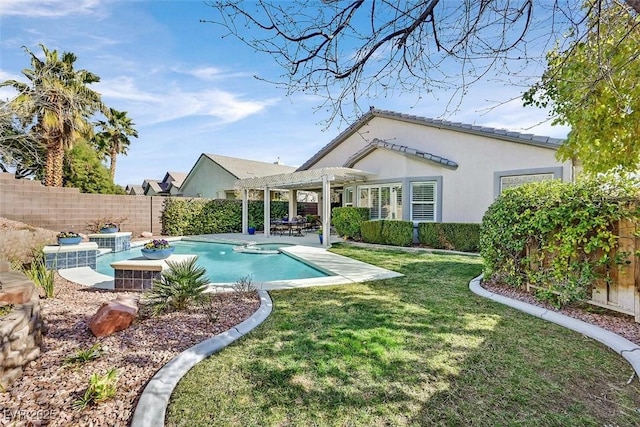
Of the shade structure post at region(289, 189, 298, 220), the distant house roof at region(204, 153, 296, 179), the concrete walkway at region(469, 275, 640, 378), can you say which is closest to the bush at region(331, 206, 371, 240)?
the shade structure post at region(289, 189, 298, 220)

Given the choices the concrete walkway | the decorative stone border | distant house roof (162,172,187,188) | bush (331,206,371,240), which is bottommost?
the decorative stone border

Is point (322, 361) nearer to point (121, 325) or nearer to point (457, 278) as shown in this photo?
point (121, 325)

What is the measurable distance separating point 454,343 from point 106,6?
409 inches

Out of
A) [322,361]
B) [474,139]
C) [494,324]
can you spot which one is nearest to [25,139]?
[322,361]

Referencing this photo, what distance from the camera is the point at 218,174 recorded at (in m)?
30.8

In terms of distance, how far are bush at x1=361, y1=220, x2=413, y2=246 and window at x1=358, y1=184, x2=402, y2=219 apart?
4.53 ft

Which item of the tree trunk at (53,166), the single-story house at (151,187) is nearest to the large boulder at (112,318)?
the tree trunk at (53,166)

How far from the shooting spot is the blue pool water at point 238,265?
10.3 meters

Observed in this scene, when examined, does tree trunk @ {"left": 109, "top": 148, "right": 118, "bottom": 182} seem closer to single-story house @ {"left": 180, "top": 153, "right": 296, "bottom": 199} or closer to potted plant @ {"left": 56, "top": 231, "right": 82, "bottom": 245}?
single-story house @ {"left": 180, "top": 153, "right": 296, "bottom": 199}

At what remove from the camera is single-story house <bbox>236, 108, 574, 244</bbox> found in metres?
13.5

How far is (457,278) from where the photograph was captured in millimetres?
8656

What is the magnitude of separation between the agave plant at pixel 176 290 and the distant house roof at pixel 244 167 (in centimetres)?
2400

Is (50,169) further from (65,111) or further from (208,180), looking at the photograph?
(208,180)

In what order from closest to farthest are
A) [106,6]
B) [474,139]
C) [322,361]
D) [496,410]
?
[496,410] → [322,361] → [106,6] → [474,139]
